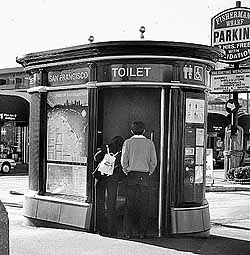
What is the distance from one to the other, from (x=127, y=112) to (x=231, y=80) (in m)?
13.1

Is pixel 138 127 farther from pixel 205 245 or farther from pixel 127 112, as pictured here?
pixel 205 245

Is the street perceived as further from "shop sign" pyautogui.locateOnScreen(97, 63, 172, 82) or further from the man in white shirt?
"shop sign" pyautogui.locateOnScreen(97, 63, 172, 82)

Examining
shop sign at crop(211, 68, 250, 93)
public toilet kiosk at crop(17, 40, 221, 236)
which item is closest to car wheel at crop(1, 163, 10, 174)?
shop sign at crop(211, 68, 250, 93)

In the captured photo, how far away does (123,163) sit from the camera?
8.74m

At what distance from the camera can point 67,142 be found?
9.69m

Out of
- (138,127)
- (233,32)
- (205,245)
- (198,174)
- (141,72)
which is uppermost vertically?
(233,32)

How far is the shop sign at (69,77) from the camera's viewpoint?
923cm

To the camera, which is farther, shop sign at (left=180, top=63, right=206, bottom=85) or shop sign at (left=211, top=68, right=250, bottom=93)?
shop sign at (left=211, top=68, right=250, bottom=93)

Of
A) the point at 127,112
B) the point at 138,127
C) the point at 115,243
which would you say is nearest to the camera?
the point at 115,243

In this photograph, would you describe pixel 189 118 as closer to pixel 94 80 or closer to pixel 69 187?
pixel 94 80

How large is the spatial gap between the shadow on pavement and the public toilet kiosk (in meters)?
0.23

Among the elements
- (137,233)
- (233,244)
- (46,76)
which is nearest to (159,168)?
(137,233)

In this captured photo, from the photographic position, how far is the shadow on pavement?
A: 8023 millimetres

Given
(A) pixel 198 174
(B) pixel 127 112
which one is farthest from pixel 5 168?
(A) pixel 198 174
